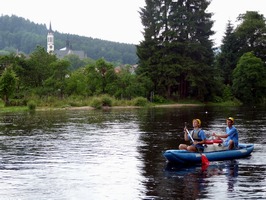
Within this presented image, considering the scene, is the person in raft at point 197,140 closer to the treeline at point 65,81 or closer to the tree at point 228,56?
the treeline at point 65,81

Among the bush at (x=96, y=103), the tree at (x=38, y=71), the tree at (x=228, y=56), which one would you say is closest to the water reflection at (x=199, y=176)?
the bush at (x=96, y=103)

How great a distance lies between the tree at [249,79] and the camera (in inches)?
2916

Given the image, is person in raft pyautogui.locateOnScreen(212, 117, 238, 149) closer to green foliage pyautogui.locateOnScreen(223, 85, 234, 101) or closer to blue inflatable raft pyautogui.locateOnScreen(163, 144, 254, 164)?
blue inflatable raft pyautogui.locateOnScreen(163, 144, 254, 164)

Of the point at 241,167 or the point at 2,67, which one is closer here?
the point at 241,167

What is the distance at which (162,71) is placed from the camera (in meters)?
69.9

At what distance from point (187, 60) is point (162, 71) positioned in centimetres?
456

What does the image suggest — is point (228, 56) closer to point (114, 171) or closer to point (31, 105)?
point (31, 105)

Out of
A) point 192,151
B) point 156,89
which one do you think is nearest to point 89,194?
point 192,151

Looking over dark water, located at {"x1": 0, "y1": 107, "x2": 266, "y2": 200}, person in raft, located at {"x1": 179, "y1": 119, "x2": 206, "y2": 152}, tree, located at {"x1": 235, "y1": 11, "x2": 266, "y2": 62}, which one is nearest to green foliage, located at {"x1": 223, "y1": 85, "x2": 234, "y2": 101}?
tree, located at {"x1": 235, "y1": 11, "x2": 266, "y2": 62}

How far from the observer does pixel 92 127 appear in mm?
32031

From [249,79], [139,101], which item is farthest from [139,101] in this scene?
[249,79]

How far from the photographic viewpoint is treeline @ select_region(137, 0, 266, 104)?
69938 millimetres

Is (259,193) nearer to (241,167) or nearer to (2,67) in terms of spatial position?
(241,167)

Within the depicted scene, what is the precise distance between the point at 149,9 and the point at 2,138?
174 ft
